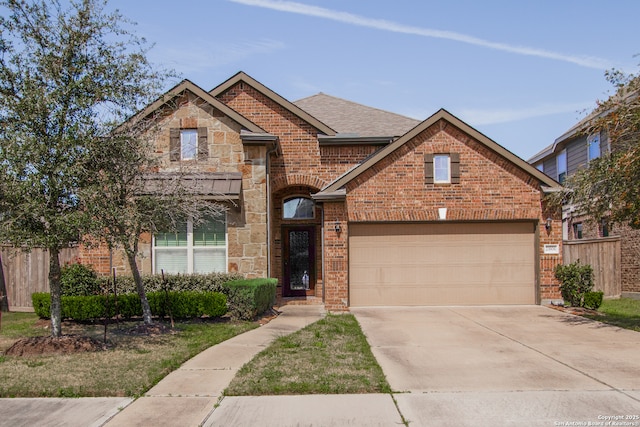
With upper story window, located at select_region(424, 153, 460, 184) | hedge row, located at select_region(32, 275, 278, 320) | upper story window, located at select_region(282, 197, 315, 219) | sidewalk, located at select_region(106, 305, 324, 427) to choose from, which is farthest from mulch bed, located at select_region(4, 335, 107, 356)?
upper story window, located at select_region(424, 153, 460, 184)

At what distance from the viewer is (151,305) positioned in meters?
13.4

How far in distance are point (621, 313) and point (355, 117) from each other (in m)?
10.7

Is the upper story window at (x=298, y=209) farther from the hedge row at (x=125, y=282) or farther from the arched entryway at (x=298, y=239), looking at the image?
the hedge row at (x=125, y=282)

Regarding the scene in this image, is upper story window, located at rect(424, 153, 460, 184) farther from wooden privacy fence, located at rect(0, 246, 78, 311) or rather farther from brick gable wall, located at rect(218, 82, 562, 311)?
wooden privacy fence, located at rect(0, 246, 78, 311)

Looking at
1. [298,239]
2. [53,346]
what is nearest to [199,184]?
Result: [298,239]

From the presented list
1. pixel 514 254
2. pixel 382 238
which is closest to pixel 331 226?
pixel 382 238

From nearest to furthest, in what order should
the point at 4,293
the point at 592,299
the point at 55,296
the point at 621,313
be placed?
1. the point at 55,296
2. the point at 621,313
3. the point at 592,299
4. the point at 4,293

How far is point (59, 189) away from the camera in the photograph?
9.12 meters

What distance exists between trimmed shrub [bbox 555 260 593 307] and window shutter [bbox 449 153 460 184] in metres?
3.76

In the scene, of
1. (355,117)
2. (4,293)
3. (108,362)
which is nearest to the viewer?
(108,362)

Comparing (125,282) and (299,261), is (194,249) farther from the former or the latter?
(299,261)

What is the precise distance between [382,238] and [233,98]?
6791 millimetres

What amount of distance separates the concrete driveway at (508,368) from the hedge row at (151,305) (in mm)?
3617

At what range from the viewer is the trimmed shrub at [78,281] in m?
13.9
